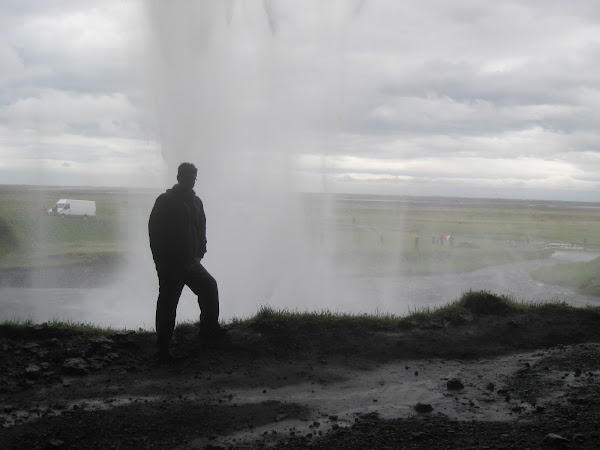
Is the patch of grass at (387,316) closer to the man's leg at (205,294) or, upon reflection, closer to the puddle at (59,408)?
the man's leg at (205,294)

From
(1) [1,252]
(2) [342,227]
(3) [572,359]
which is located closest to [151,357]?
(3) [572,359]

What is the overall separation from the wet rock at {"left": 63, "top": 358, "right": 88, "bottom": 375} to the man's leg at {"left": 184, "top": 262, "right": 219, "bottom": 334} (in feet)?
5.80

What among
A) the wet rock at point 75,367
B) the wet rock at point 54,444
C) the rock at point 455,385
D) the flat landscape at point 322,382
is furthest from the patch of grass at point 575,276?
the wet rock at point 54,444

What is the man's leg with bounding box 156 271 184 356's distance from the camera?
7809mm

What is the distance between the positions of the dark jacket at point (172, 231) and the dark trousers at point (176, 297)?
6.2 inches

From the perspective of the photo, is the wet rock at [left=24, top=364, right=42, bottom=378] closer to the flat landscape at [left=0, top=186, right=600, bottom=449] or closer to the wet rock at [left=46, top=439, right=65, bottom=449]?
the flat landscape at [left=0, top=186, right=600, bottom=449]

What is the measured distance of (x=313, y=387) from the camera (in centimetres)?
710

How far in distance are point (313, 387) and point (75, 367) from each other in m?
3.13

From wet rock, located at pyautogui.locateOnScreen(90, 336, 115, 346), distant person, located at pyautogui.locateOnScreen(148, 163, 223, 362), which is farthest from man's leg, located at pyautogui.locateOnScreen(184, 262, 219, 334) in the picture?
wet rock, located at pyautogui.locateOnScreen(90, 336, 115, 346)

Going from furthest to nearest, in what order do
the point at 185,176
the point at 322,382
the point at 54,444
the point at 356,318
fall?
the point at 356,318 → the point at 185,176 → the point at 322,382 → the point at 54,444

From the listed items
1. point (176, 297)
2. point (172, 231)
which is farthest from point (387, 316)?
point (172, 231)

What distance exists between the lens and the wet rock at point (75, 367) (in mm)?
7270

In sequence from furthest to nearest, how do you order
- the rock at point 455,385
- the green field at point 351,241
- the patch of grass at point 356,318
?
the green field at point 351,241 → the patch of grass at point 356,318 → the rock at point 455,385

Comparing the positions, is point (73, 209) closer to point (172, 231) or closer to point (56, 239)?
point (56, 239)
